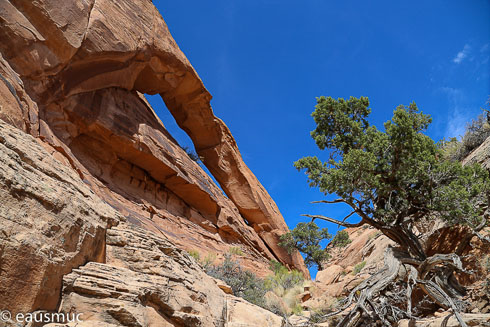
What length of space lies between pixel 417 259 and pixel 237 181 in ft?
48.1

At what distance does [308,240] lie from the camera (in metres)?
24.3

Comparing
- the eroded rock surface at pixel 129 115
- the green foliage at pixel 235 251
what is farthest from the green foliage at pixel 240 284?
the green foliage at pixel 235 251

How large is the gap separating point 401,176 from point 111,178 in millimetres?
12569

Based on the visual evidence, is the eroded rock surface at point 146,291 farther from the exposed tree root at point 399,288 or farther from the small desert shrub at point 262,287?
the small desert shrub at point 262,287

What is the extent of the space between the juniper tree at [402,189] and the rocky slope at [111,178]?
475cm

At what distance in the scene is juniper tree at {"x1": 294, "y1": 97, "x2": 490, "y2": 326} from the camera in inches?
357

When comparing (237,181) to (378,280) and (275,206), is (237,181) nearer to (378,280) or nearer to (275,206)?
(275,206)

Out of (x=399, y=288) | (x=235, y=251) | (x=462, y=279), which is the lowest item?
(x=399, y=288)

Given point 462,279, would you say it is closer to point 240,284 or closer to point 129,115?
point 240,284

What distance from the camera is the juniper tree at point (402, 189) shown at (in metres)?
9.07

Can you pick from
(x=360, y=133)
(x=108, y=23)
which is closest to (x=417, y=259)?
(x=360, y=133)

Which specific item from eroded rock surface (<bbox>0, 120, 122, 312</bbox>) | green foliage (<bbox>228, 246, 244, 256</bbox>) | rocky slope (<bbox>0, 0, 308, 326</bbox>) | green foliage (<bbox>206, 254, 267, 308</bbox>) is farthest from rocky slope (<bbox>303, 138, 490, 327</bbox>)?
eroded rock surface (<bbox>0, 120, 122, 312</bbox>)

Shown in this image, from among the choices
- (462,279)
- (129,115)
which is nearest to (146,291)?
(462,279)

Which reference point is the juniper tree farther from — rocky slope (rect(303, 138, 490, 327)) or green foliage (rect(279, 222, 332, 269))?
green foliage (rect(279, 222, 332, 269))
